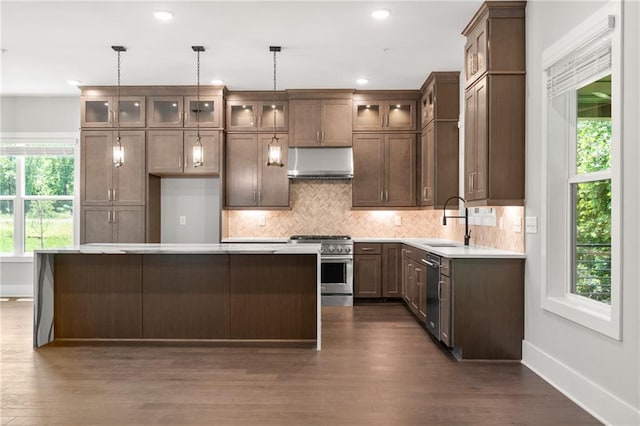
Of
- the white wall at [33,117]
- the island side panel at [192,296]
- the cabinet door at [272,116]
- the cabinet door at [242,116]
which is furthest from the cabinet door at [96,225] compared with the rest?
the island side panel at [192,296]

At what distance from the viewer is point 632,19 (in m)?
2.52

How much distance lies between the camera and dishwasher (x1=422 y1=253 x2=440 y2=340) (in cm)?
431

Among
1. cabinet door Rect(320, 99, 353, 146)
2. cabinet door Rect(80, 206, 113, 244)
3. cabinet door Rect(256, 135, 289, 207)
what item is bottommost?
cabinet door Rect(80, 206, 113, 244)

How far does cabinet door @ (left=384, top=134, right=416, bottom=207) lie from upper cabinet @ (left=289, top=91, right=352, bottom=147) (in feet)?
2.07

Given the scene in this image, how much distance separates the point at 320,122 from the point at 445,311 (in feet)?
11.5

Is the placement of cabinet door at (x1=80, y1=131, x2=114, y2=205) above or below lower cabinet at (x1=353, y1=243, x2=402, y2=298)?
above

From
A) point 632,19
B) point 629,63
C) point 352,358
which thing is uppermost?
point 632,19

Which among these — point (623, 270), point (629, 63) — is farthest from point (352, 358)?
point (629, 63)

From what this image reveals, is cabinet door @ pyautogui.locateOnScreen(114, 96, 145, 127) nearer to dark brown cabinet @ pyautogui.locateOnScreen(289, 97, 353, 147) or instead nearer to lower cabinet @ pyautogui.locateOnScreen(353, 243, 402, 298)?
dark brown cabinet @ pyautogui.locateOnScreen(289, 97, 353, 147)

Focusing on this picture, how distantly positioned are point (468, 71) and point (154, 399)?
3786 mm

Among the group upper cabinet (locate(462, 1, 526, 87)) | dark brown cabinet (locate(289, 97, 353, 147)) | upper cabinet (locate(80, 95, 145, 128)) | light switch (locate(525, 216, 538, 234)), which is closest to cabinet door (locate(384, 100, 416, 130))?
dark brown cabinet (locate(289, 97, 353, 147))

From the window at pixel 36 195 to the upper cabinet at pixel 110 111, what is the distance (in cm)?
69

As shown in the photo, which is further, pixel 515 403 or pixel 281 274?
pixel 281 274

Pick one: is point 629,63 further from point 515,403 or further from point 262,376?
point 262,376
